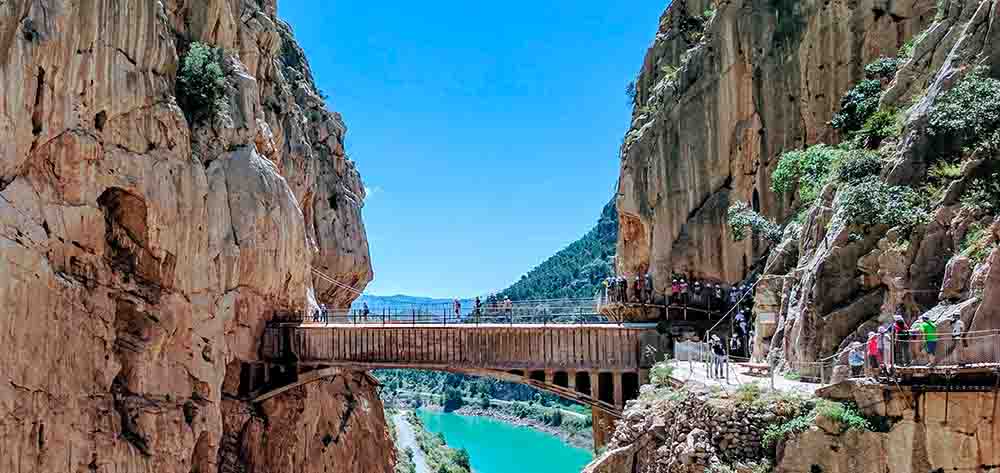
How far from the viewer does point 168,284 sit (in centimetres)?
2662

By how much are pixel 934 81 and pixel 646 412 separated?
31.5 feet

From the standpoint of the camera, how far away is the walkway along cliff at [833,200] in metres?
12.5

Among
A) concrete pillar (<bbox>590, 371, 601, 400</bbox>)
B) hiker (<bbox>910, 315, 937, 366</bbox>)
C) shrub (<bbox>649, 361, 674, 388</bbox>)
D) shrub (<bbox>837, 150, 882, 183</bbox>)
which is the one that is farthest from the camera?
concrete pillar (<bbox>590, 371, 601, 400</bbox>)

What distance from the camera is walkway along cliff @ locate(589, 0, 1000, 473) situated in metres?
12.5

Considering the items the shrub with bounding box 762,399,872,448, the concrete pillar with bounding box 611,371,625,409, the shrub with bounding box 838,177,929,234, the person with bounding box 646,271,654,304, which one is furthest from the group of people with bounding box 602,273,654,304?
the shrub with bounding box 762,399,872,448

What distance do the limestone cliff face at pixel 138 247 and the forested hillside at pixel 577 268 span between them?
9991 cm

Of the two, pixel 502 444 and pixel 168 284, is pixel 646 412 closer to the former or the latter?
pixel 168 284

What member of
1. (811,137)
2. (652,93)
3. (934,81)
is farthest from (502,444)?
(934,81)

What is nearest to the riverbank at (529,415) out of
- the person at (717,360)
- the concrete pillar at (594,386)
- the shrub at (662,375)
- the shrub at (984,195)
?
the concrete pillar at (594,386)

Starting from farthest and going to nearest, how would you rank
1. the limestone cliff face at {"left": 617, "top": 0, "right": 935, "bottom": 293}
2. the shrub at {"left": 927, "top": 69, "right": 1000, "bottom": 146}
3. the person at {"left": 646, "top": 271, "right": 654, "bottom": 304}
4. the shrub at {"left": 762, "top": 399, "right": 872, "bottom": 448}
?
the person at {"left": 646, "top": 271, "right": 654, "bottom": 304}
the limestone cliff face at {"left": 617, "top": 0, "right": 935, "bottom": 293}
the shrub at {"left": 927, "top": 69, "right": 1000, "bottom": 146}
the shrub at {"left": 762, "top": 399, "right": 872, "bottom": 448}

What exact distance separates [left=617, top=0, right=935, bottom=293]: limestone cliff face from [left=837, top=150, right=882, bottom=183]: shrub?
27.1 feet

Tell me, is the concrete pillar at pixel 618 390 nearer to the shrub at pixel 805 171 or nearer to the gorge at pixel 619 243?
the gorge at pixel 619 243

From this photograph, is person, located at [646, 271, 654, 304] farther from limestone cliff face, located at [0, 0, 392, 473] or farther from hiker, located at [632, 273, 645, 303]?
limestone cliff face, located at [0, 0, 392, 473]

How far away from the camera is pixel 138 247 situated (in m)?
26.3
